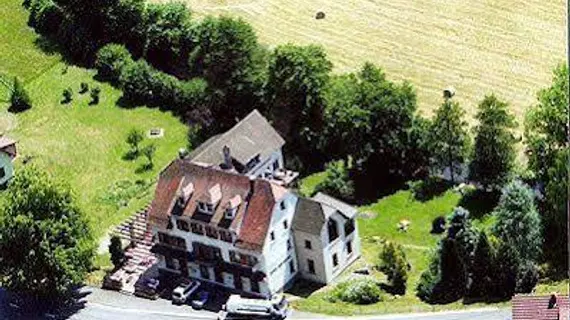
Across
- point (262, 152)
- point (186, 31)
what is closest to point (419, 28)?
point (186, 31)

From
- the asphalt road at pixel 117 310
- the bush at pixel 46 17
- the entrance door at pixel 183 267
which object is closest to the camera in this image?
the asphalt road at pixel 117 310

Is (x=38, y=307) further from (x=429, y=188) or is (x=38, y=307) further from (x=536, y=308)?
(x=536, y=308)

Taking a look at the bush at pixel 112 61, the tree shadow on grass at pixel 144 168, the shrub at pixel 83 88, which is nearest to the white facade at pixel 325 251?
the tree shadow on grass at pixel 144 168

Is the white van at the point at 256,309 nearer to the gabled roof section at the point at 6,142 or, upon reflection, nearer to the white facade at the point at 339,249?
the white facade at the point at 339,249

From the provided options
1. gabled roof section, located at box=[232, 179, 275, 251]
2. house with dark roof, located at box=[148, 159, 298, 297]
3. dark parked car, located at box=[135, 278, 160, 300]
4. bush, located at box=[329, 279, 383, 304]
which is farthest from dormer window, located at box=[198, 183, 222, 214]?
bush, located at box=[329, 279, 383, 304]

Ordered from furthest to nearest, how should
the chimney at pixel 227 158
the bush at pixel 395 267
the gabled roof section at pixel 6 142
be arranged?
1. the gabled roof section at pixel 6 142
2. the chimney at pixel 227 158
3. the bush at pixel 395 267

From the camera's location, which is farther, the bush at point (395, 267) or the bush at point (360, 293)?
the bush at point (360, 293)

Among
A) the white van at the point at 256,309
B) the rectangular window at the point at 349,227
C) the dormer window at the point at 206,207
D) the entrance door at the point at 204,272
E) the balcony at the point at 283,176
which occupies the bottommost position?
the white van at the point at 256,309

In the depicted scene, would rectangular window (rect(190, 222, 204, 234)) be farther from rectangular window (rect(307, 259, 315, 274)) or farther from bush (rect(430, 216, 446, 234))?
bush (rect(430, 216, 446, 234))
